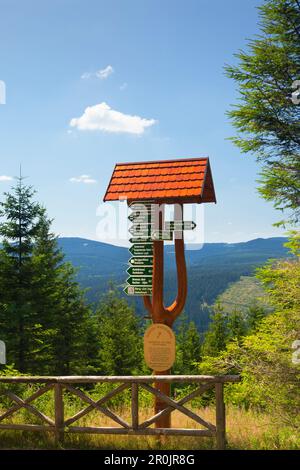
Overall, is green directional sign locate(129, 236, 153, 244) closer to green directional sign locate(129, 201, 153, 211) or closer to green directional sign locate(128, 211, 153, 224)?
green directional sign locate(128, 211, 153, 224)

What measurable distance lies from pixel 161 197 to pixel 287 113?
178 inches

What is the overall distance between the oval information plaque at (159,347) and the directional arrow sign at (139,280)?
844mm

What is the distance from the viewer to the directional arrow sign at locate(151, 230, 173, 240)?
937 centimetres

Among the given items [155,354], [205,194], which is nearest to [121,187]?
[205,194]

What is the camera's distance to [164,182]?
971cm

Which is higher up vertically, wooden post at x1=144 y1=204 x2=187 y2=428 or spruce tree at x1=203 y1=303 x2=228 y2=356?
wooden post at x1=144 y1=204 x2=187 y2=428

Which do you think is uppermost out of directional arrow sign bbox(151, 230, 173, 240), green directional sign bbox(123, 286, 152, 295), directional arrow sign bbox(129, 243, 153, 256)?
directional arrow sign bbox(151, 230, 173, 240)

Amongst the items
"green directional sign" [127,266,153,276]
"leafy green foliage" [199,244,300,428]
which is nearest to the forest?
"leafy green foliage" [199,244,300,428]

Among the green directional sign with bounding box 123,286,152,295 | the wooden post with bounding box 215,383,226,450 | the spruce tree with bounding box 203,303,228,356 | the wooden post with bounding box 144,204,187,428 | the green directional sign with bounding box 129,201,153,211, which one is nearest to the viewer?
the wooden post with bounding box 215,383,226,450

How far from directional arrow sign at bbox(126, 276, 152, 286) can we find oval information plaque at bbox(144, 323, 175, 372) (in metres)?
0.84

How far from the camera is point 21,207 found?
23.0 metres

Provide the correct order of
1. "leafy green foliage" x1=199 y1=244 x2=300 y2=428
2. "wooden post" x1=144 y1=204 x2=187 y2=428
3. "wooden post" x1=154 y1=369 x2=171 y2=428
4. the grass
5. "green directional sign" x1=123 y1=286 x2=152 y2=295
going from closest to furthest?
the grass
"wooden post" x1=154 y1=369 x2=171 y2=428
"leafy green foliage" x1=199 y1=244 x2=300 y2=428
"wooden post" x1=144 y1=204 x2=187 y2=428
"green directional sign" x1=123 y1=286 x2=152 y2=295

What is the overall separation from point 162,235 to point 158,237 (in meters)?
0.09

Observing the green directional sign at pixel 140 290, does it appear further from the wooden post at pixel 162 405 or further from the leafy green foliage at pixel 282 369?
the leafy green foliage at pixel 282 369
